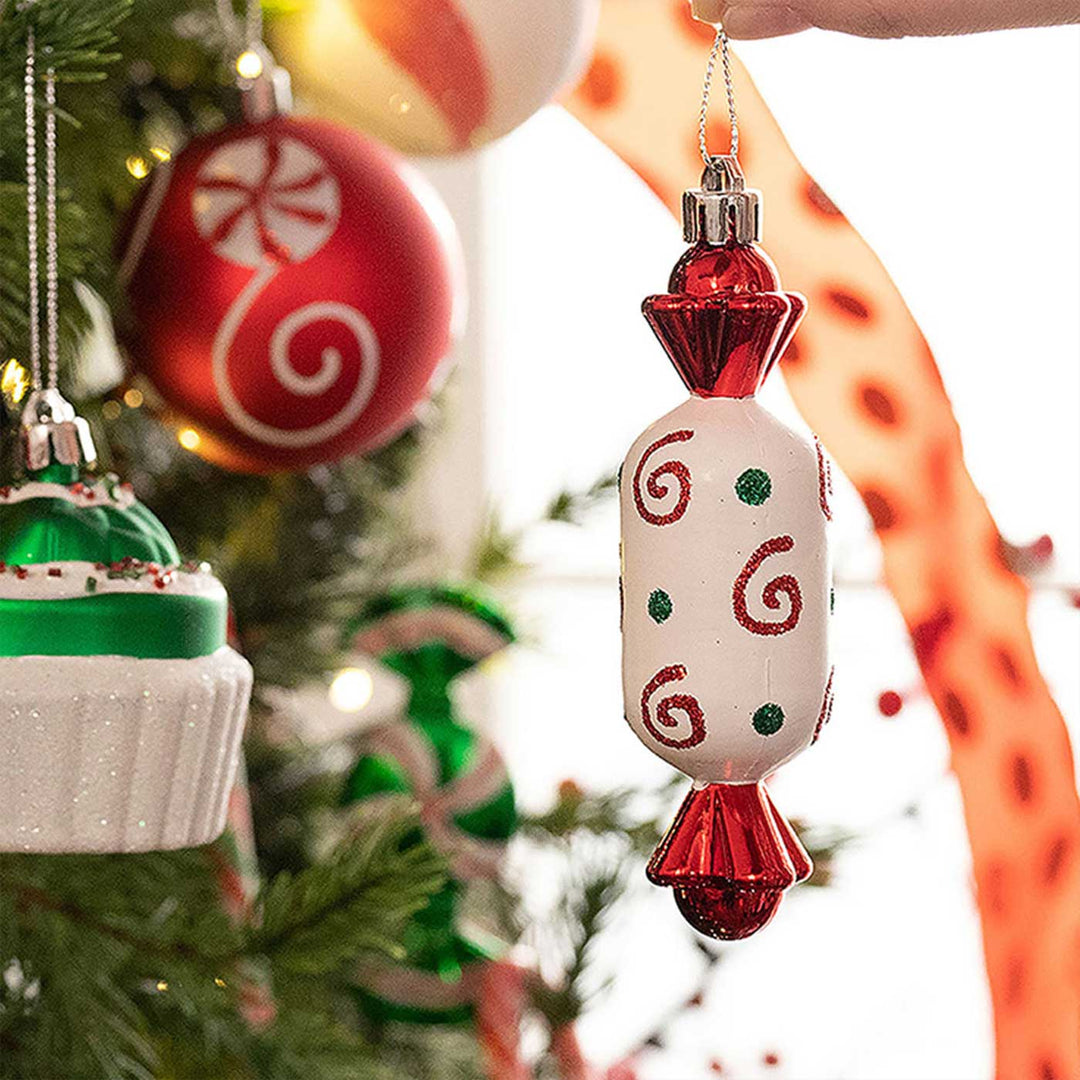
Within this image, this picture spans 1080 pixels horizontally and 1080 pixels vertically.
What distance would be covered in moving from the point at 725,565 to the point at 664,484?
0.03m

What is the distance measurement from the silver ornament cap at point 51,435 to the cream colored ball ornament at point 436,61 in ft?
1.03

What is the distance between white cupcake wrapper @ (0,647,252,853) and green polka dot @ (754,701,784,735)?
8.3 inches

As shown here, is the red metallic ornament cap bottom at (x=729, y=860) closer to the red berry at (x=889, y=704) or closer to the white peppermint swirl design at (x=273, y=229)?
the red berry at (x=889, y=704)

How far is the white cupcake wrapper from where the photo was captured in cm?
60

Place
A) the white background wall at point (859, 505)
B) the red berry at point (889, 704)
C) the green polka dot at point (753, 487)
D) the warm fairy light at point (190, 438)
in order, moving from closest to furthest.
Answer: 1. the green polka dot at point (753, 487)
2. the red berry at point (889, 704)
3. the warm fairy light at point (190, 438)
4. the white background wall at point (859, 505)

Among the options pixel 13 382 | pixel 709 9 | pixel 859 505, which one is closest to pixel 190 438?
pixel 13 382

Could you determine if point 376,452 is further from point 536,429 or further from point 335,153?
point 536,429

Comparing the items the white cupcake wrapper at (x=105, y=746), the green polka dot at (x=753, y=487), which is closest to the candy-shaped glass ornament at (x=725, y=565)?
the green polka dot at (x=753, y=487)

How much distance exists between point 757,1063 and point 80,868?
975mm

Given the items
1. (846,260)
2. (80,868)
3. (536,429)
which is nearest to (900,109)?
(536,429)

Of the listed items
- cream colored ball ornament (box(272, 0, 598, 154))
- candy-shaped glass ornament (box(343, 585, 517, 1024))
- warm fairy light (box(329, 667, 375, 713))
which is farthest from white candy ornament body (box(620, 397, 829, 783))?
warm fairy light (box(329, 667, 375, 713))

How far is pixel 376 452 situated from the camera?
4.25ft

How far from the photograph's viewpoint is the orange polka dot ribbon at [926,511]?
0.81 meters

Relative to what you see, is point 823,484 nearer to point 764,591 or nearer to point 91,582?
point 764,591
